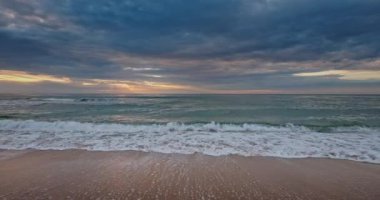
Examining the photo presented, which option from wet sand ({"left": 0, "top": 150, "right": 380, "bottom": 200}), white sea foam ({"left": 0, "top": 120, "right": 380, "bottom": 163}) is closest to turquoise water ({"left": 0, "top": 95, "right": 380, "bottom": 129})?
white sea foam ({"left": 0, "top": 120, "right": 380, "bottom": 163})

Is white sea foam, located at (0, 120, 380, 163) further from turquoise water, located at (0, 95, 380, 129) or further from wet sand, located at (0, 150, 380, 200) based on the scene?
turquoise water, located at (0, 95, 380, 129)

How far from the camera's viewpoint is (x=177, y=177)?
5371 mm

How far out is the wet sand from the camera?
14.6ft

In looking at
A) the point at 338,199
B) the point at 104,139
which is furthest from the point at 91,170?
the point at 338,199

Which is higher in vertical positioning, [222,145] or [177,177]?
[177,177]

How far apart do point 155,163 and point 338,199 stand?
441 centimetres

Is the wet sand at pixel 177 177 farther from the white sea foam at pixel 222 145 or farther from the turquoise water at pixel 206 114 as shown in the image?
the turquoise water at pixel 206 114

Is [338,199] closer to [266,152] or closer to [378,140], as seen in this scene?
[266,152]

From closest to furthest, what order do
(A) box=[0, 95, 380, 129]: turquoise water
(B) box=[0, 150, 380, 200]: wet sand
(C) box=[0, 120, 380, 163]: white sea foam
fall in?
(B) box=[0, 150, 380, 200]: wet sand < (C) box=[0, 120, 380, 163]: white sea foam < (A) box=[0, 95, 380, 129]: turquoise water

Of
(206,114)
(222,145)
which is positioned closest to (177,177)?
(222,145)

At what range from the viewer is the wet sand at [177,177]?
4.46m

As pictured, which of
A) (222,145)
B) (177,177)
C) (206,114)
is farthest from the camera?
(206,114)

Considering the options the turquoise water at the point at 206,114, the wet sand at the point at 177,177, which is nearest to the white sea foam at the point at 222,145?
the wet sand at the point at 177,177

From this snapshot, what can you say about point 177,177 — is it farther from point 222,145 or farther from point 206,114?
point 206,114
